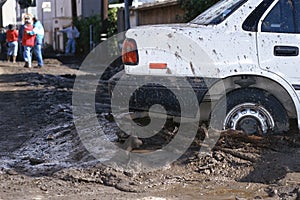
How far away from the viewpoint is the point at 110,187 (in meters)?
6.00

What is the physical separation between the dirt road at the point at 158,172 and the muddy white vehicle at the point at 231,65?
0.30 metres

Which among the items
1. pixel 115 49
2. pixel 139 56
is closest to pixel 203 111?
pixel 139 56

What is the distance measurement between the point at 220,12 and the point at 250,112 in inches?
44.9

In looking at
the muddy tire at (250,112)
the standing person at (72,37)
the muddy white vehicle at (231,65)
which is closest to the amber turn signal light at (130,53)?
the muddy white vehicle at (231,65)

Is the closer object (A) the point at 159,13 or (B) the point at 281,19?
(B) the point at 281,19

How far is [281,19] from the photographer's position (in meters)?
6.96

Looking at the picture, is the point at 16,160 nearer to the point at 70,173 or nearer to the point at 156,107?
the point at 70,173

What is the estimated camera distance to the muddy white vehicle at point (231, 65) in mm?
6793

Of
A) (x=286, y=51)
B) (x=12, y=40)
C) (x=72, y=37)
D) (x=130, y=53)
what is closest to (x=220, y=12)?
(x=286, y=51)

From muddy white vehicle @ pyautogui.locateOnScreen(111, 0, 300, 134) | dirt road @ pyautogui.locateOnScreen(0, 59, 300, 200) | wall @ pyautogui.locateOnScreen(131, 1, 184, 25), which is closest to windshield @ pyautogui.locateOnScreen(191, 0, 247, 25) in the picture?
muddy white vehicle @ pyautogui.locateOnScreen(111, 0, 300, 134)

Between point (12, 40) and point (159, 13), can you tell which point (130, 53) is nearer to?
point (159, 13)

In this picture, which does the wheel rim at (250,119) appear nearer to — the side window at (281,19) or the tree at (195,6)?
the side window at (281,19)

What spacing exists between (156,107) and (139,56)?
56 centimetres

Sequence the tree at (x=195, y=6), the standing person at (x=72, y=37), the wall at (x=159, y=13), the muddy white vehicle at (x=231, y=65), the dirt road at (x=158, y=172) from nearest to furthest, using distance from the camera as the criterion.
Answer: the dirt road at (x=158, y=172) → the muddy white vehicle at (x=231, y=65) → the tree at (x=195, y=6) → the wall at (x=159, y=13) → the standing person at (x=72, y=37)
